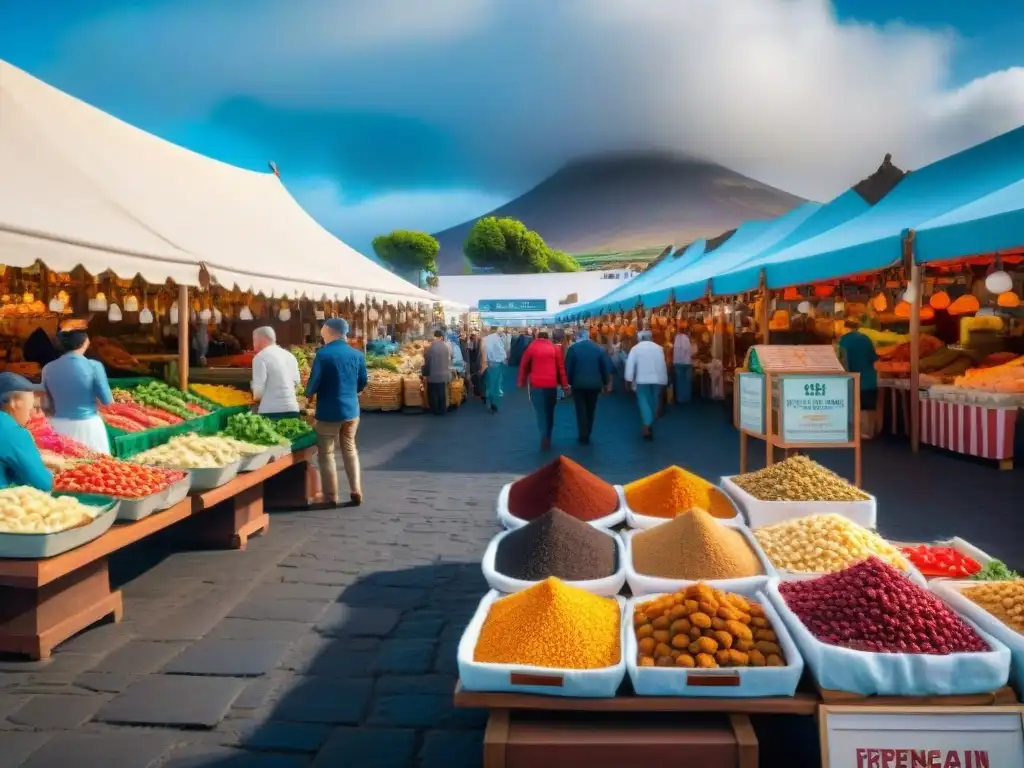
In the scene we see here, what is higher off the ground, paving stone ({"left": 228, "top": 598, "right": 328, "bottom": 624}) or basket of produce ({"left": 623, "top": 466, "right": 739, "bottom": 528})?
basket of produce ({"left": 623, "top": 466, "right": 739, "bottom": 528})

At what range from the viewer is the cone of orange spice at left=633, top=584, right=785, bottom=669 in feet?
9.18

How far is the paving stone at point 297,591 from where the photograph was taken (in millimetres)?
5004

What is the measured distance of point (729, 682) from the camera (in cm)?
270

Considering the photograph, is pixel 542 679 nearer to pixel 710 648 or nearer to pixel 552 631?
pixel 552 631

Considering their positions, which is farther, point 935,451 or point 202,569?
point 935,451

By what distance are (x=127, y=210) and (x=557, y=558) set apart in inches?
230

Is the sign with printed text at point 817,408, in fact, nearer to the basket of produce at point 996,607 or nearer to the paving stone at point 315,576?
the basket of produce at point 996,607

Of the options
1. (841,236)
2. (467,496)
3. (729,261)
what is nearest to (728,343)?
(729,261)

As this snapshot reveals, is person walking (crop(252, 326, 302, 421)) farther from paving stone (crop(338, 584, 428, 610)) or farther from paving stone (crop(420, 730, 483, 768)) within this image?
paving stone (crop(420, 730, 483, 768))

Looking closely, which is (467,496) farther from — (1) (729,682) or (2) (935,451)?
(2) (935,451)

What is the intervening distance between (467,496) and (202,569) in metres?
2.94

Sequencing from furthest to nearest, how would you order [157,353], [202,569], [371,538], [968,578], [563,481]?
[157,353]
[371,538]
[202,569]
[563,481]
[968,578]

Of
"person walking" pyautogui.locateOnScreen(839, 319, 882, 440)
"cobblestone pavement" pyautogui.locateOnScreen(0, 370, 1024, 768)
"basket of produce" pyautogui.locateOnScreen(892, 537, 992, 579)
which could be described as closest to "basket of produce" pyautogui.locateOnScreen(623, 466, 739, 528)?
"basket of produce" pyautogui.locateOnScreen(892, 537, 992, 579)

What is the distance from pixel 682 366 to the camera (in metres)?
17.3
